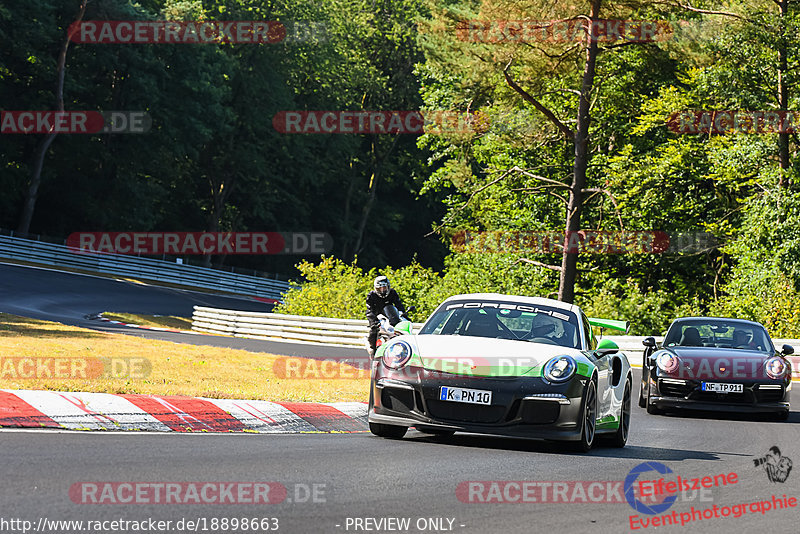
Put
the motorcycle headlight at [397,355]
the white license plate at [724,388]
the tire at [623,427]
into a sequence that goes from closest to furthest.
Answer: the motorcycle headlight at [397,355]
the tire at [623,427]
the white license plate at [724,388]

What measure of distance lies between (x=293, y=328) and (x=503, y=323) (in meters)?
24.3

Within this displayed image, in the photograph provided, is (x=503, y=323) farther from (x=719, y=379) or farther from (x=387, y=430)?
(x=719, y=379)

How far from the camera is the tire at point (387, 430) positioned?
36.5 feet

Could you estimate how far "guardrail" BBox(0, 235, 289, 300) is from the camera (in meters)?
56.3

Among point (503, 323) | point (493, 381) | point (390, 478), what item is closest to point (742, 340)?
point (503, 323)

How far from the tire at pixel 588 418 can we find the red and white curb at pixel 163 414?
2641mm

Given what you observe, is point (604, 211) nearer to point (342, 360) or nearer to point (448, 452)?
point (342, 360)

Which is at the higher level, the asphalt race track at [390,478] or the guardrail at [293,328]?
the asphalt race track at [390,478]

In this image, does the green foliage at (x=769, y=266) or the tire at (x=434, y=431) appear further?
the green foliage at (x=769, y=266)

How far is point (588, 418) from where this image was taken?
35.2 feet

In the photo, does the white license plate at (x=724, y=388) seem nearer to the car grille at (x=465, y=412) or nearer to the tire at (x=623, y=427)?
the tire at (x=623, y=427)

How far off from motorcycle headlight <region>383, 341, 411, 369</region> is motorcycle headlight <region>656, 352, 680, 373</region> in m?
6.57

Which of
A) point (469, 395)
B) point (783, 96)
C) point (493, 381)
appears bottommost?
point (469, 395)

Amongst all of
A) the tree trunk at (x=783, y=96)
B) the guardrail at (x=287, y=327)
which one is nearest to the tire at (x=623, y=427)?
the guardrail at (x=287, y=327)
